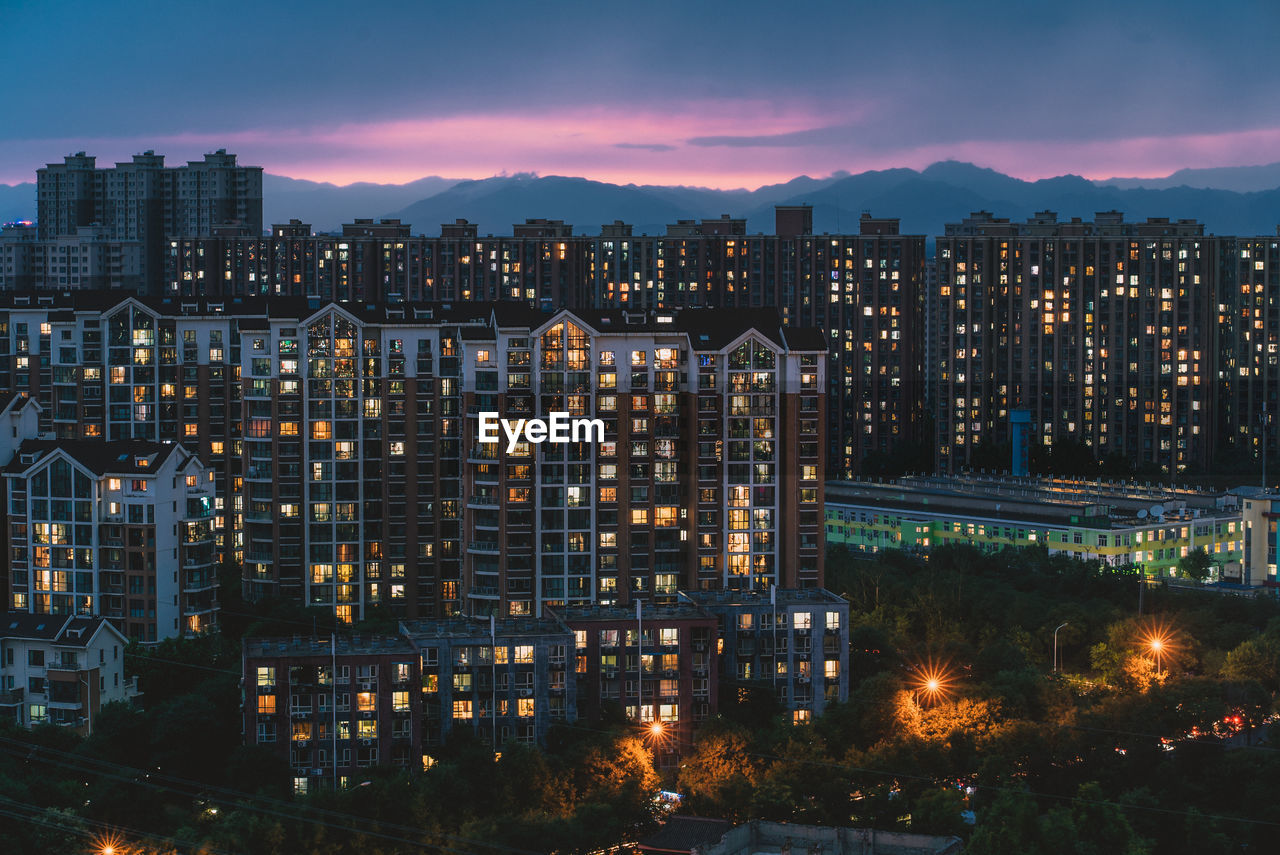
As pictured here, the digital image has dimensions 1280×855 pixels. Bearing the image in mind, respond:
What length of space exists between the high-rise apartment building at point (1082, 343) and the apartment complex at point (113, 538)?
33408 millimetres

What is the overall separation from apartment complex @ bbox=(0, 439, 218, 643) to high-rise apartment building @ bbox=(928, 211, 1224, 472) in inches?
1315

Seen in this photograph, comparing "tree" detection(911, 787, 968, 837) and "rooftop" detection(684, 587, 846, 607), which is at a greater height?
"rooftop" detection(684, 587, 846, 607)

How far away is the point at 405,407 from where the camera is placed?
32.9 meters

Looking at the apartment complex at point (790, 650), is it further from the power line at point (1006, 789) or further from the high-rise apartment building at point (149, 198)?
the high-rise apartment building at point (149, 198)

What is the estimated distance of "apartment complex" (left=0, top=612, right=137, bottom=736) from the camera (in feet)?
86.2

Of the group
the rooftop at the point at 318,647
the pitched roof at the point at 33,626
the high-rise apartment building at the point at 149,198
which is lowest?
the pitched roof at the point at 33,626

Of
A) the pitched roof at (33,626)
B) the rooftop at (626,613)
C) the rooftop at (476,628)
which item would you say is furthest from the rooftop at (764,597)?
the pitched roof at (33,626)

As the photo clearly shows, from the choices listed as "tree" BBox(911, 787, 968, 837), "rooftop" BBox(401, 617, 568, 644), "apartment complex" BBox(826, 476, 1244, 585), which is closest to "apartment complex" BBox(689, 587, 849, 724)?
"rooftop" BBox(401, 617, 568, 644)

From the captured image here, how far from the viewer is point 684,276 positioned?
58.9 meters

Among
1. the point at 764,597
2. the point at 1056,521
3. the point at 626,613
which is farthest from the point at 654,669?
the point at 1056,521

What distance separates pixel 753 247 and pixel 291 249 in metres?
17.0

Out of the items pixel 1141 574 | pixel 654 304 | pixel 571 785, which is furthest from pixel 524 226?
pixel 571 785

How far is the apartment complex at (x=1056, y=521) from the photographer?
38750 millimetres

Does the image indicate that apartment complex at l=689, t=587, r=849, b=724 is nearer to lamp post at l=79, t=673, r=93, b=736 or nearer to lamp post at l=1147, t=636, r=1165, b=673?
lamp post at l=1147, t=636, r=1165, b=673
